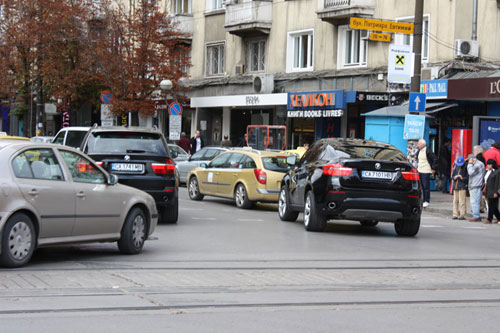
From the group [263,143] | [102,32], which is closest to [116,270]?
[263,143]

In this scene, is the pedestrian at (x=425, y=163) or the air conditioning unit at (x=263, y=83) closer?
the pedestrian at (x=425, y=163)

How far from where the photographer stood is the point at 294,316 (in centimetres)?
722

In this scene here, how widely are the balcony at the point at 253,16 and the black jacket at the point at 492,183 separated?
18.2m

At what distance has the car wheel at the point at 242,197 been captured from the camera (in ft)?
64.6

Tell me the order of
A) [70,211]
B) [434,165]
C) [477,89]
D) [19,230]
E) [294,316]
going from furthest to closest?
[477,89] < [434,165] < [70,211] < [19,230] < [294,316]

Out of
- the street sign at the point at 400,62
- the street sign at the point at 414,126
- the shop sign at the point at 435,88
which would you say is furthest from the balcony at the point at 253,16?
the street sign at the point at 414,126

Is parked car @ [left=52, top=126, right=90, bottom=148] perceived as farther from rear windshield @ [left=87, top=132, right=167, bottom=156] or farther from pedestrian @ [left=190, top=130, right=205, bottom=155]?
pedestrian @ [left=190, top=130, right=205, bottom=155]

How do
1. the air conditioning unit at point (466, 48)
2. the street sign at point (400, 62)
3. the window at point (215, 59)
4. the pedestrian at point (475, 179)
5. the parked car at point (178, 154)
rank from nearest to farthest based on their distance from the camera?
the pedestrian at point (475, 179), the street sign at point (400, 62), the air conditioning unit at point (466, 48), the parked car at point (178, 154), the window at point (215, 59)

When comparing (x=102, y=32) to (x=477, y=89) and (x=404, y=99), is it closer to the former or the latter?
(x=404, y=99)

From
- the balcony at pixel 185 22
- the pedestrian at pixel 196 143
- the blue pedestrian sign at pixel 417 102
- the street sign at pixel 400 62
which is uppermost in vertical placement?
the balcony at pixel 185 22

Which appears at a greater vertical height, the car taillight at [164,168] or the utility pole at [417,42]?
the utility pole at [417,42]

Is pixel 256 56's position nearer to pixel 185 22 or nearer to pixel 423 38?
pixel 185 22

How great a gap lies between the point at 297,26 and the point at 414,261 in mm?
23268

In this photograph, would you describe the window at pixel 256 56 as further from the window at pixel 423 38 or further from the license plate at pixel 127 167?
the license plate at pixel 127 167
